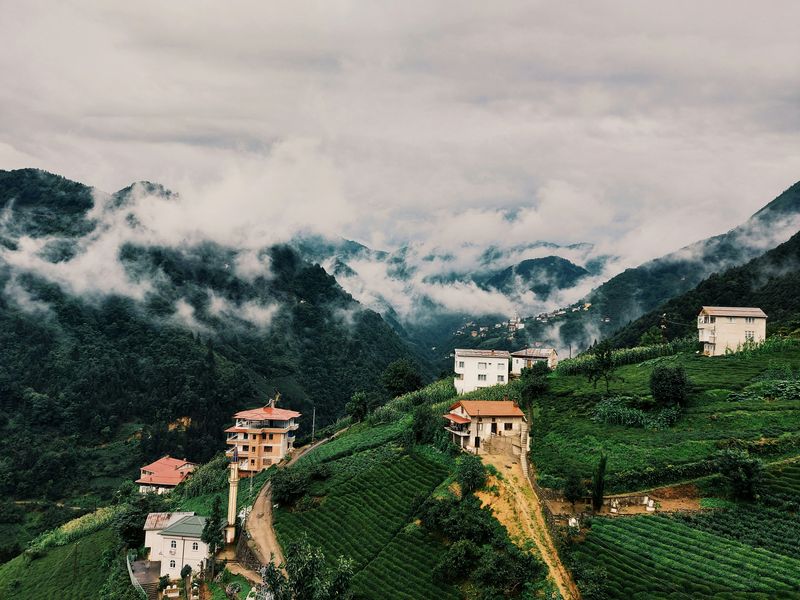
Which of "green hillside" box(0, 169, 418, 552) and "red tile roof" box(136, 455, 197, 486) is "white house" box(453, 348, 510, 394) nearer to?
"red tile roof" box(136, 455, 197, 486)

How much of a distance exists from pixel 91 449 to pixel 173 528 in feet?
230

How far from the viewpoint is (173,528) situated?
156ft

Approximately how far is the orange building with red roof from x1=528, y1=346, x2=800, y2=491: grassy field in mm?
41483

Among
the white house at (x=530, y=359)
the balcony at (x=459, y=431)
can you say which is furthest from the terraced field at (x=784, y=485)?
the white house at (x=530, y=359)

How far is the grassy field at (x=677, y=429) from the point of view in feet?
136

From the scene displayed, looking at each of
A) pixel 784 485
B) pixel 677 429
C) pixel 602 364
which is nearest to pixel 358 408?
pixel 602 364

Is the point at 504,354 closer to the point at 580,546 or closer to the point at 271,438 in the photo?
the point at 271,438

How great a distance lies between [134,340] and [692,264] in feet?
429

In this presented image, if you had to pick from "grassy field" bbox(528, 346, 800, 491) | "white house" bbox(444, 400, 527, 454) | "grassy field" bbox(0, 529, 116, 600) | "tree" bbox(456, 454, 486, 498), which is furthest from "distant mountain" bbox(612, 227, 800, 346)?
"grassy field" bbox(0, 529, 116, 600)

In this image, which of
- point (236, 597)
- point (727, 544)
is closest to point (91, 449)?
point (236, 597)

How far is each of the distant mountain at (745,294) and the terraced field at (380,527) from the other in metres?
58.6

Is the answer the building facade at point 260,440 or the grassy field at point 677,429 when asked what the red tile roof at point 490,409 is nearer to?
the grassy field at point 677,429

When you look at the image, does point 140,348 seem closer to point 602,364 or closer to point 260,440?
point 260,440

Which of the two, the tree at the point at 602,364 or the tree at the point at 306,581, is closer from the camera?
the tree at the point at 306,581
